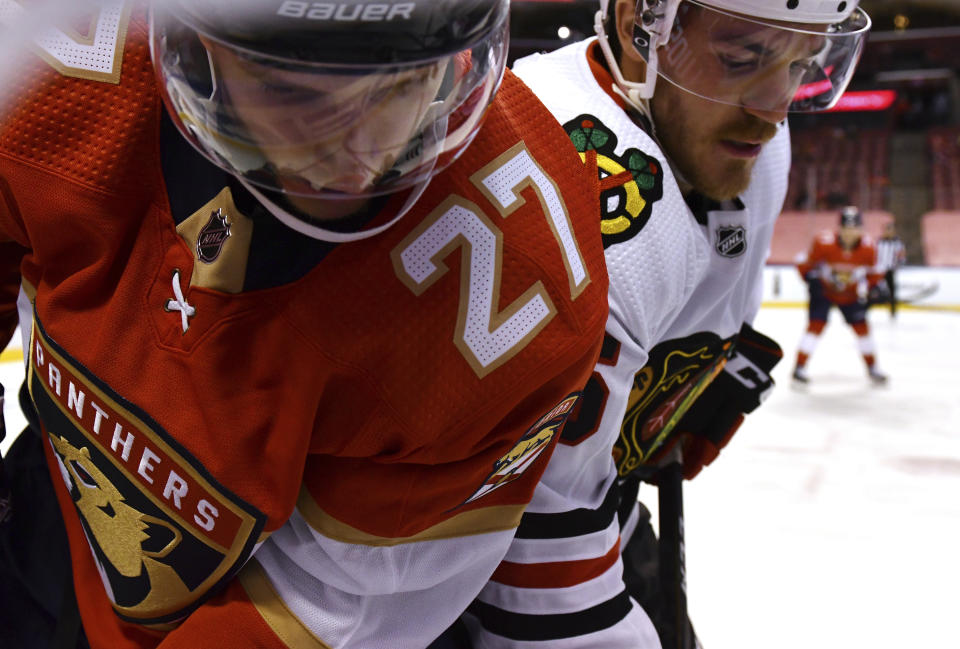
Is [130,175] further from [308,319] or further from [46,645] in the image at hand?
[46,645]

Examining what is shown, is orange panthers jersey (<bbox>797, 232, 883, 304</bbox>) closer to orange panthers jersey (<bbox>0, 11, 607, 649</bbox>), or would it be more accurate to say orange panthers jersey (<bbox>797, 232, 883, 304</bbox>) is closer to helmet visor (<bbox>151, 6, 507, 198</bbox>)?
orange panthers jersey (<bbox>0, 11, 607, 649</bbox>)

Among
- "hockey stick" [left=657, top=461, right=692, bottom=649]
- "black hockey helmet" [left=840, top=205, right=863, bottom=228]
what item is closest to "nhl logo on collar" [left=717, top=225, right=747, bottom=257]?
"hockey stick" [left=657, top=461, right=692, bottom=649]

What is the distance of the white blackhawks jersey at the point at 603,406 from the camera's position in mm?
833

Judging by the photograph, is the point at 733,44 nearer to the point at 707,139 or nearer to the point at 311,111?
the point at 707,139

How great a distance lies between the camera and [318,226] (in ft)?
1.81

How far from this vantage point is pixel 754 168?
1.13 metres

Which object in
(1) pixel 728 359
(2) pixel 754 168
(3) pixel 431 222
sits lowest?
(1) pixel 728 359

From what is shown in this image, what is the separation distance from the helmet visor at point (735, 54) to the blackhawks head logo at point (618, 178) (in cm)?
12

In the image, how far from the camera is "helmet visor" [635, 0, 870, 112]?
96 centimetres

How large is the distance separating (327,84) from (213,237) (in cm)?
16

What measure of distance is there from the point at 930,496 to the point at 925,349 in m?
2.92

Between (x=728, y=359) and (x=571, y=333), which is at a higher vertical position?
(x=571, y=333)

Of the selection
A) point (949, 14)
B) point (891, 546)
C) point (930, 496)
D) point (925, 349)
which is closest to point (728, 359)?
point (891, 546)

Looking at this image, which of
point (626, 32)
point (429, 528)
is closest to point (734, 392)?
point (626, 32)
